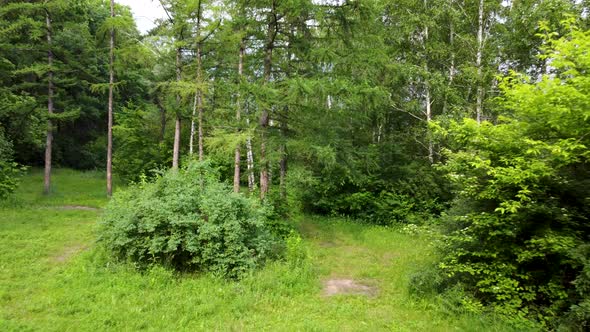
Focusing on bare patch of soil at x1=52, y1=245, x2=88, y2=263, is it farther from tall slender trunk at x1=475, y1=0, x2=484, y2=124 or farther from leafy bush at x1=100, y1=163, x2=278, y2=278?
tall slender trunk at x1=475, y1=0, x2=484, y2=124

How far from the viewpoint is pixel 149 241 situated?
6.39 metres

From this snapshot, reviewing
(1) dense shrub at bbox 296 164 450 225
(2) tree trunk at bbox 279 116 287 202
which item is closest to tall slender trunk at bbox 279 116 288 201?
(2) tree trunk at bbox 279 116 287 202

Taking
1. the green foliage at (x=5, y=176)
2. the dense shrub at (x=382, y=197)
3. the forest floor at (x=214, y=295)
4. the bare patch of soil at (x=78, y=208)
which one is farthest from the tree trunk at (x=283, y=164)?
the green foliage at (x=5, y=176)

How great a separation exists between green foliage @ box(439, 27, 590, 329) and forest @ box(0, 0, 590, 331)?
29 millimetres

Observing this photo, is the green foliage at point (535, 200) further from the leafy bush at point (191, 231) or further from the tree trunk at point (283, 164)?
the tree trunk at point (283, 164)

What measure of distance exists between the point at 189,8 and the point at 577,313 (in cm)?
1241

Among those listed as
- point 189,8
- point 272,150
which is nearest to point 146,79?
point 189,8

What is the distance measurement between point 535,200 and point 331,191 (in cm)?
866

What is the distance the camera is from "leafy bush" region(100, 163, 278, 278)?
6.26m

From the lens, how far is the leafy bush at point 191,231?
20.5ft

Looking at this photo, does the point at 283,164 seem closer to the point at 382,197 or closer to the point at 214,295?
the point at 382,197

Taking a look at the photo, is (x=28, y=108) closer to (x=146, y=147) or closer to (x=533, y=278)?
(x=146, y=147)

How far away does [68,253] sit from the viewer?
297 inches

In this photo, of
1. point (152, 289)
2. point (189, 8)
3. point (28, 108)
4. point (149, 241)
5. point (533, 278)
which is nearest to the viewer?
point (533, 278)
